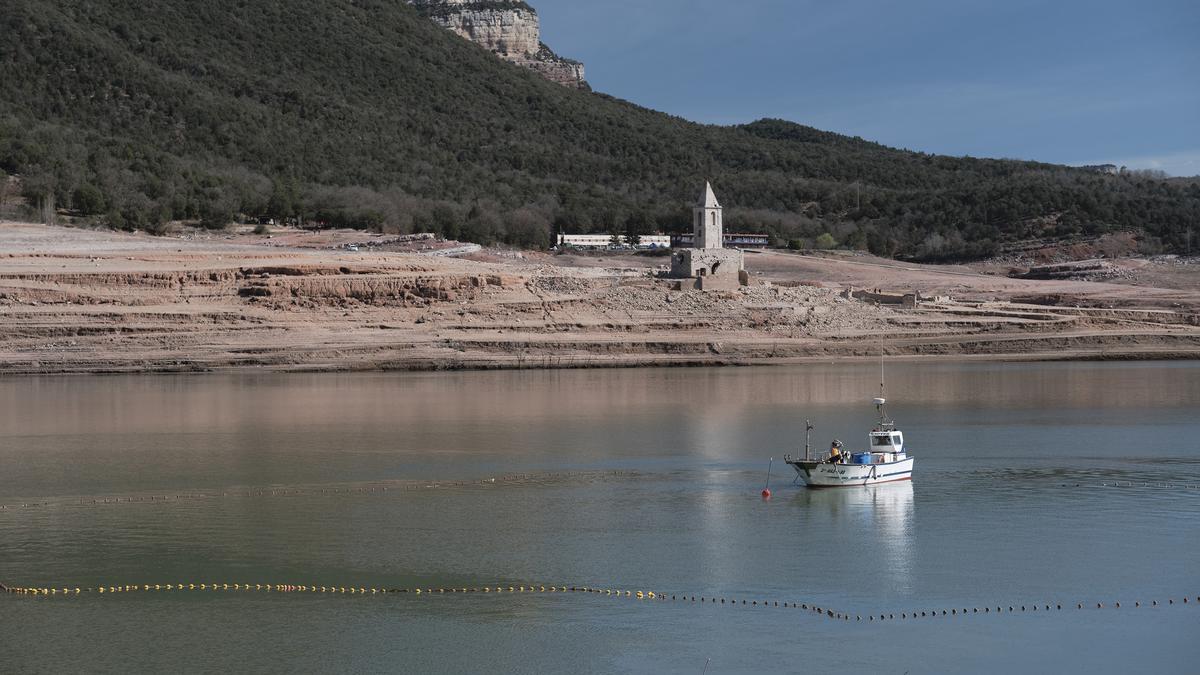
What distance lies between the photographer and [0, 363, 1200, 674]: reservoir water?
1950 cm

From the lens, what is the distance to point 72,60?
11162cm

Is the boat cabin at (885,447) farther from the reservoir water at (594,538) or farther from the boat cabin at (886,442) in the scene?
the reservoir water at (594,538)

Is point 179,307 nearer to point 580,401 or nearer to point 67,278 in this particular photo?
point 67,278

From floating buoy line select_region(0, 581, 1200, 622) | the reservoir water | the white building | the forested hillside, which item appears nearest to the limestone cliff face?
the forested hillside

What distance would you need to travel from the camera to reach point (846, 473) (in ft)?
101

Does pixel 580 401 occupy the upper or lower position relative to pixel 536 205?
lower

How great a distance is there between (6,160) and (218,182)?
1314 cm

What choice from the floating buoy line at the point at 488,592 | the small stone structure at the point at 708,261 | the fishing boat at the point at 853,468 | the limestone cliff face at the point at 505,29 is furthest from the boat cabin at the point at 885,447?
the limestone cliff face at the point at 505,29

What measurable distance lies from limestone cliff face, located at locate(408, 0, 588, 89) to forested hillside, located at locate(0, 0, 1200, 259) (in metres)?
15.7

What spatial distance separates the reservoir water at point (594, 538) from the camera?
1950cm

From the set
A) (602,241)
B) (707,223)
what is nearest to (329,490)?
(707,223)

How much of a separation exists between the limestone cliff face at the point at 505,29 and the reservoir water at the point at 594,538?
138553mm

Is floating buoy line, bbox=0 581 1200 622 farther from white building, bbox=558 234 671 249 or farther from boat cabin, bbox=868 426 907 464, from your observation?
white building, bbox=558 234 671 249

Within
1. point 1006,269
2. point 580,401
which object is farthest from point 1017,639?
point 1006,269
